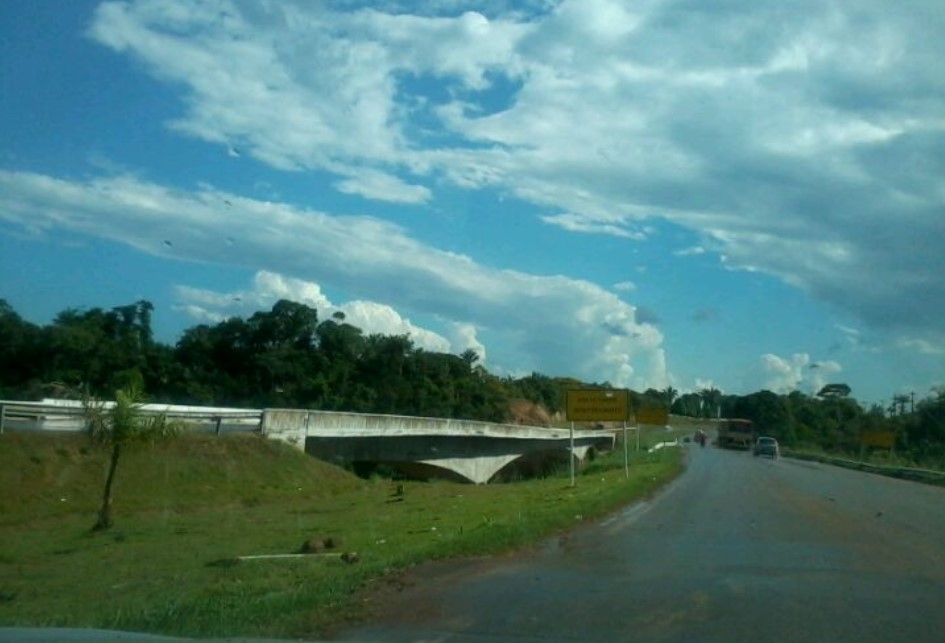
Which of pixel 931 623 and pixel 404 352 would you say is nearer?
pixel 931 623

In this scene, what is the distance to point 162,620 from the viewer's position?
1030 cm

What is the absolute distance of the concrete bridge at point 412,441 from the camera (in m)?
45.5

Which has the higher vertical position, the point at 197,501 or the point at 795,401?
the point at 795,401

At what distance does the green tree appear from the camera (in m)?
27.4

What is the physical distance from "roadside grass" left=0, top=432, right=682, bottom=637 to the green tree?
→ 1.94 metres

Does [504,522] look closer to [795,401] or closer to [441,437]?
[441,437]

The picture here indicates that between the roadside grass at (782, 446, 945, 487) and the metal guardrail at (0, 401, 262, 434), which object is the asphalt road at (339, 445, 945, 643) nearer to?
the metal guardrail at (0, 401, 262, 434)

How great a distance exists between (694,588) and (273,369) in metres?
62.0

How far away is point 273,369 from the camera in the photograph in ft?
240

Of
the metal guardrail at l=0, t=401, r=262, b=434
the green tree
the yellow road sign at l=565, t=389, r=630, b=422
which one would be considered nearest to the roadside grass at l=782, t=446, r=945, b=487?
the yellow road sign at l=565, t=389, r=630, b=422

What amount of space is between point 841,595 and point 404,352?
255 feet

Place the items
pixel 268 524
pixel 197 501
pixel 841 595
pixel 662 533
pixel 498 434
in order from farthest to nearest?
pixel 498 434 → pixel 197 501 → pixel 268 524 → pixel 662 533 → pixel 841 595

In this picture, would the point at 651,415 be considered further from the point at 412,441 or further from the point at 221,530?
the point at 221,530

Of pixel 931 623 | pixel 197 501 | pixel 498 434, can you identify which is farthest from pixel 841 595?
pixel 498 434
